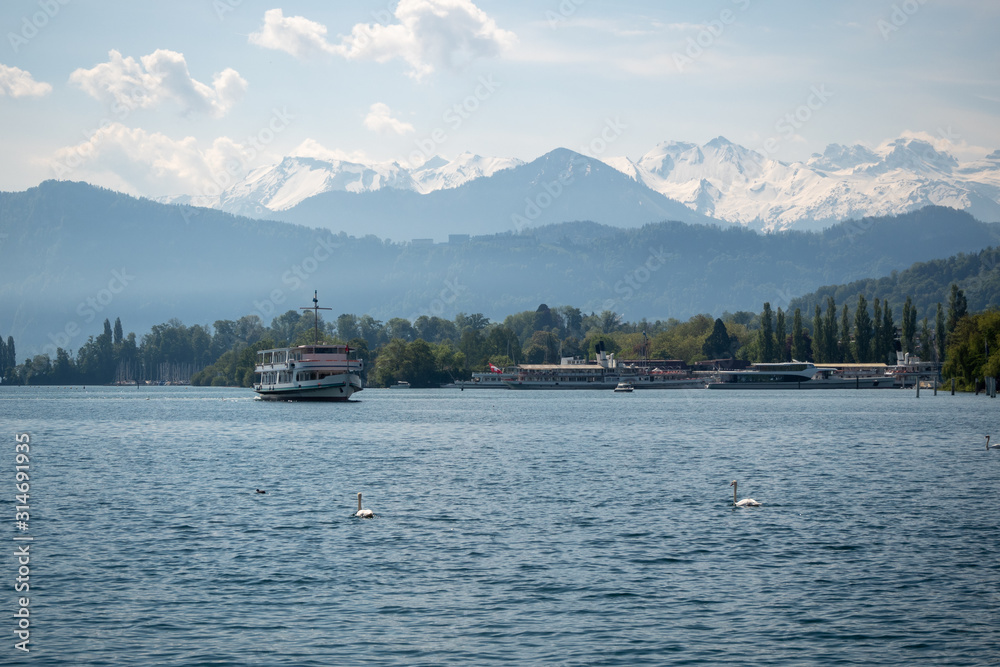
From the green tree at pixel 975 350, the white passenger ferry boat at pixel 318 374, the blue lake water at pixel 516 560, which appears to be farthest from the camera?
the white passenger ferry boat at pixel 318 374

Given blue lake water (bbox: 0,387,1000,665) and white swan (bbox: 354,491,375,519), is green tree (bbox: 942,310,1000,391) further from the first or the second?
white swan (bbox: 354,491,375,519)

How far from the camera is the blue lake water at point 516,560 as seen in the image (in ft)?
83.3

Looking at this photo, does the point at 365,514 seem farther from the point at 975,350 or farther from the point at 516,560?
the point at 975,350

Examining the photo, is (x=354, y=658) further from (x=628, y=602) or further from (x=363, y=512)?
(x=363, y=512)

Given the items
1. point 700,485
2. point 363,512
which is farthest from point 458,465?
point 363,512

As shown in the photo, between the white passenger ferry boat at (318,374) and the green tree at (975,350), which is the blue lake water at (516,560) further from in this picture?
the green tree at (975,350)

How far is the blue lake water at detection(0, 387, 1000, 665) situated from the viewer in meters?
25.4

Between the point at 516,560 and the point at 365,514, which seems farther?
the point at 365,514

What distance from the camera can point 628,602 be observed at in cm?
2917

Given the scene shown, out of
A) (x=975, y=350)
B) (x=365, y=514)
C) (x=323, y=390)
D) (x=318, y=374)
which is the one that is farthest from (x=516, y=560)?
(x=975, y=350)

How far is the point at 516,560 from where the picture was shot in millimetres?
34688

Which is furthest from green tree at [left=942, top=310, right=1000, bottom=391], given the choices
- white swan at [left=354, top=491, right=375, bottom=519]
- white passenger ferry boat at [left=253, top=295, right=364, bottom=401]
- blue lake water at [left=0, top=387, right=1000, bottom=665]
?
white swan at [left=354, top=491, right=375, bottom=519]

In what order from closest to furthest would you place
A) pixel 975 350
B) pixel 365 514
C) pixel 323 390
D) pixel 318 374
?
pixel 365 514
pixel 323 390
pixel 975 350
pixel 318 374

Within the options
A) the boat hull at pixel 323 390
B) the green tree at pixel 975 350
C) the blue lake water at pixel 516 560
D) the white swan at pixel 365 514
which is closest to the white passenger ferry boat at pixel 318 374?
the boat hull at pixel 323 390
